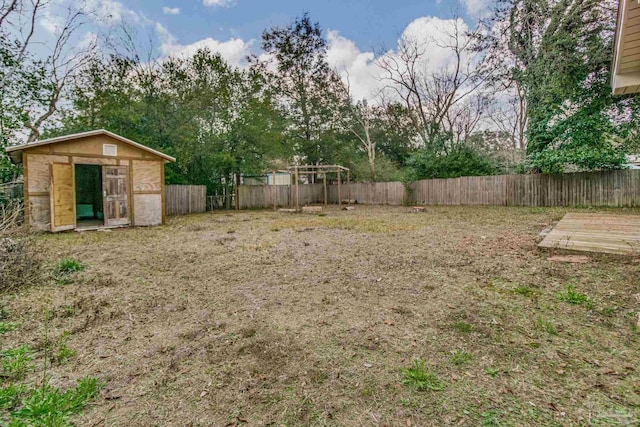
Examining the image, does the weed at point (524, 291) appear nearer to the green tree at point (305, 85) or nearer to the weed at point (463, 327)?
the weed at point (463, 327)

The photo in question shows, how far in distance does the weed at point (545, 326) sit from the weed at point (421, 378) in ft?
3.58

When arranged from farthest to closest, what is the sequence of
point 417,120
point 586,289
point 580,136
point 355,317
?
point 417,120
point 580,136
point 586,289
point 355,317

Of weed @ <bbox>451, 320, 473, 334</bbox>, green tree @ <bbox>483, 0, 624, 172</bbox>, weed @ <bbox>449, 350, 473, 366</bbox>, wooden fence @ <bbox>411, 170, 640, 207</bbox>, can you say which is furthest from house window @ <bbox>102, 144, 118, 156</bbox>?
green tree @ <bbox>483, 0, 624, 172</bbox>

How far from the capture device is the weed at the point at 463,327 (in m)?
2.35

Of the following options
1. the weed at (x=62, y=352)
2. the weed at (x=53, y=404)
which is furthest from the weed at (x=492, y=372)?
the weed at (x=62, y=352)

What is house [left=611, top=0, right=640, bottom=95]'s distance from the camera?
9.94 feet

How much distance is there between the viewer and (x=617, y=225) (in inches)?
226

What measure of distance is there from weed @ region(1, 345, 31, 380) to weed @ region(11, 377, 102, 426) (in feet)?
1.00

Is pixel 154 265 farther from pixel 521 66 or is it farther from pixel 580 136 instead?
pixel 521 66

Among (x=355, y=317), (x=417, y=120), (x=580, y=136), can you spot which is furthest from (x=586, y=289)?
(x=417, y=120)

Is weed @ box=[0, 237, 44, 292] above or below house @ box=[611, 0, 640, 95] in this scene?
below

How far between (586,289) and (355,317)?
2.40 meters

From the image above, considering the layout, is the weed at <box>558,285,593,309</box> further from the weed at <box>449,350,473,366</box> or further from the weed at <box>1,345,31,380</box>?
the weed at <box>1,345,31,380</box>

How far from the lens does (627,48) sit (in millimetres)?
3541
